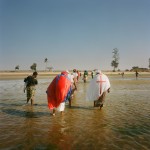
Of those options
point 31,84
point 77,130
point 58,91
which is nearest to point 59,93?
point 58,91

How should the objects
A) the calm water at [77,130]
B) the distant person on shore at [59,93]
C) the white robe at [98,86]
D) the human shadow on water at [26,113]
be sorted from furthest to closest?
the white robe at [98,86], the human shadow on water at [26,113], the distant person on shore at [59,93], the calm water at [77,130]

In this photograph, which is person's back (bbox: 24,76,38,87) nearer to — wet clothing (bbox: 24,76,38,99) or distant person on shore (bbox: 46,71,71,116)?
wet clothing (bbox: 24,76,38,99)

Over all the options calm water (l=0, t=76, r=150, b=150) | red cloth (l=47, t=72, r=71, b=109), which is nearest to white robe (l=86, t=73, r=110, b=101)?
calm water (l=0, t=76, r=150, b=150)

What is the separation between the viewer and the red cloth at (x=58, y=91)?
940cm

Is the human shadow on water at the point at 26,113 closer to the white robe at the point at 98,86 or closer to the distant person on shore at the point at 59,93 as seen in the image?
the distant person on shore at the point at 59,93

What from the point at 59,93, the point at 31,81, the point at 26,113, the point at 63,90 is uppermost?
the point at 31,81

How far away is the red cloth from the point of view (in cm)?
940

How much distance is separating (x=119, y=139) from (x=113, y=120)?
7.61 ft

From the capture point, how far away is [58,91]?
941 cm

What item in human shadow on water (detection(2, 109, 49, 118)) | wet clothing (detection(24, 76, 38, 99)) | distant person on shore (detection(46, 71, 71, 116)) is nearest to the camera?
distant person on shore (detection(46, 71, 71, 116))

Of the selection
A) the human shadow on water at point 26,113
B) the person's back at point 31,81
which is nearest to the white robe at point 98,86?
the human shadow on water at point 26,113

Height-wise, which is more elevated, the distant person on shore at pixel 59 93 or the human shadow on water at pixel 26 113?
Answer: the distant person on shore at pixel 59 93

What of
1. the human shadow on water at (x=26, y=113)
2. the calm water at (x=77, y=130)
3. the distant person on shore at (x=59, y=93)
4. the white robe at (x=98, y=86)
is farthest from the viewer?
the white robe at (x=98, y=86)

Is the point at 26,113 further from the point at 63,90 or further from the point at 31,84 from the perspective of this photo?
the point at 31,84
